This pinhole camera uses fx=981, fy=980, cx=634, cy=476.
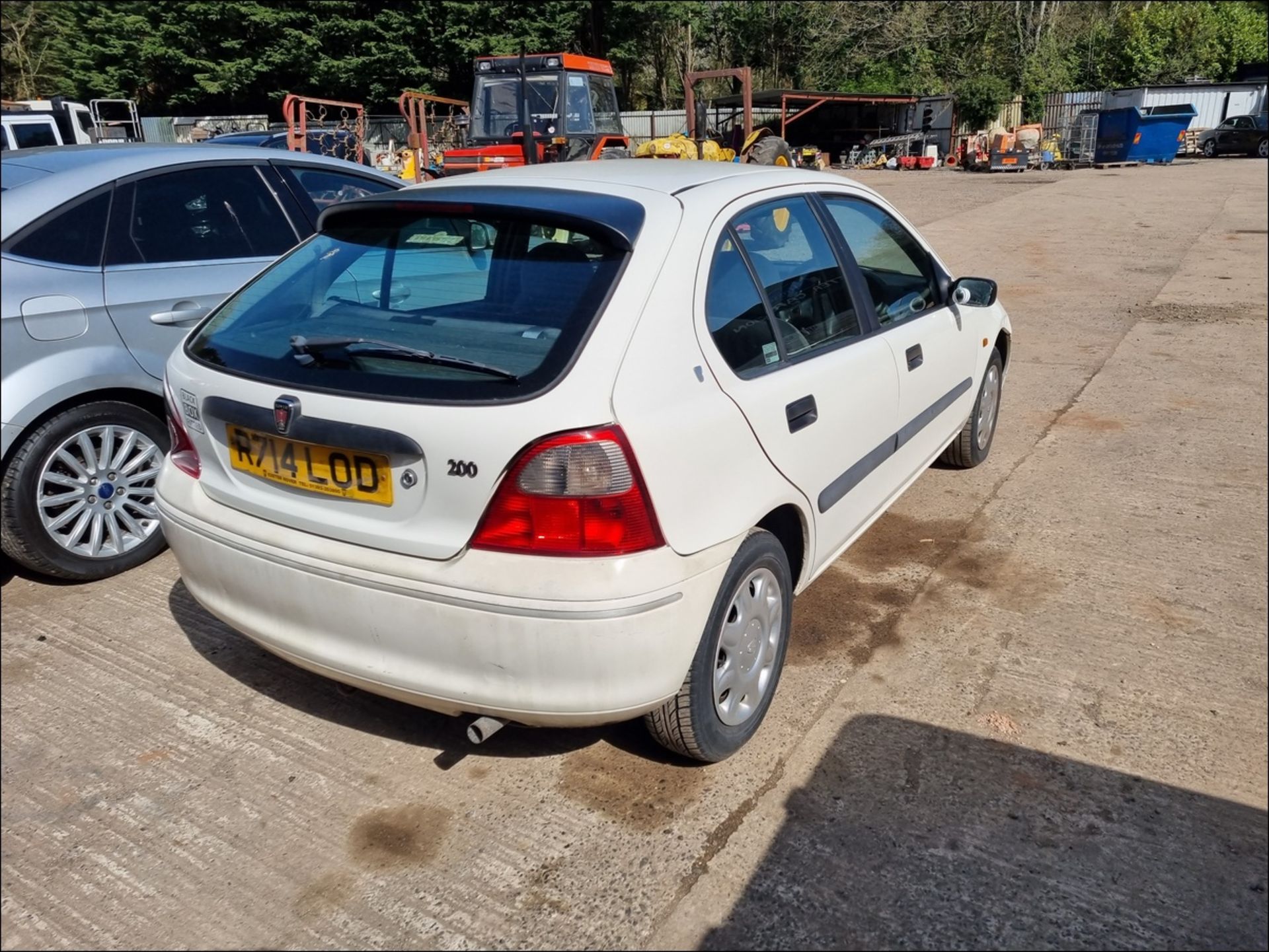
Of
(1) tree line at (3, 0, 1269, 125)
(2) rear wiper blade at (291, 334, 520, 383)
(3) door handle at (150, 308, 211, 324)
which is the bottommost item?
(3) door handle at (150, 308, 211, 324)

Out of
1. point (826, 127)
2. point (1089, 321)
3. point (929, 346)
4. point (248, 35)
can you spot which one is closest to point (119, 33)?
point (248, 35)

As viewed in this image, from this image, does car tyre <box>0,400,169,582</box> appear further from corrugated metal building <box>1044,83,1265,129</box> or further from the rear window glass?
corrugated metal building <box>1044,83,1265,129</box>

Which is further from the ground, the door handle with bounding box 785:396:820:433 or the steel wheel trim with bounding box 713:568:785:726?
the door handle with bounding box 785:396:820:433

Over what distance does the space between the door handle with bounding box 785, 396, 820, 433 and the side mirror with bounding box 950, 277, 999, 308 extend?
58.7 inches

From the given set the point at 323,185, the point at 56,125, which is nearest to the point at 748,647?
the point at 323,185

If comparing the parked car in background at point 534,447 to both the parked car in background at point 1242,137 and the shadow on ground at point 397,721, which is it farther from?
the parked car in background at point 1242,137

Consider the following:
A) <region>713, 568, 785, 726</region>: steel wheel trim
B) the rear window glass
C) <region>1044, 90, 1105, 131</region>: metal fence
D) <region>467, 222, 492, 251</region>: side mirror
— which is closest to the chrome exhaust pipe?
<region>713, 568, 785, 726</region>: steel wheel trim

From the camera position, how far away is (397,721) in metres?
2.98

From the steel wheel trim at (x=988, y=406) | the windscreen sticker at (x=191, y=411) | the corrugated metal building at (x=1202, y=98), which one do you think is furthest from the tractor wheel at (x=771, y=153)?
the windscreen sticker at (x=191, y=411)

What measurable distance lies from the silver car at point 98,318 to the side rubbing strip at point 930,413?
2.70 metres

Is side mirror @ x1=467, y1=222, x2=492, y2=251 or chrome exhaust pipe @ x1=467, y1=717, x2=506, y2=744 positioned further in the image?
side mirror @ x1=467, y1=222, x2=492, y2=251

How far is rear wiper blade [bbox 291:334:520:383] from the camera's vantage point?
230cm

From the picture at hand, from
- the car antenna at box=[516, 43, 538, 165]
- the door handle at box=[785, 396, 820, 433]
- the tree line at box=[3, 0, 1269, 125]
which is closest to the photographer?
the door handle at box=[785, 396, 820, 433]

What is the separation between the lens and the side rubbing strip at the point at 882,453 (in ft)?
10.0
